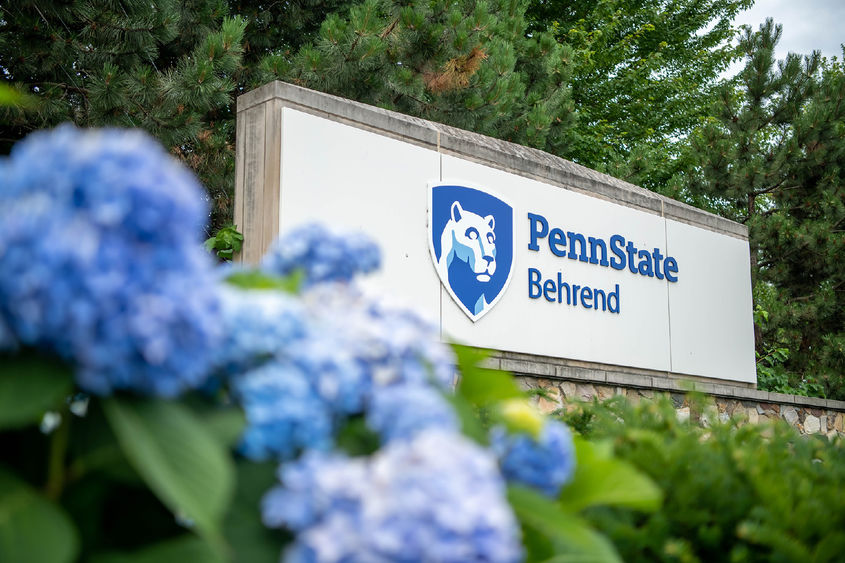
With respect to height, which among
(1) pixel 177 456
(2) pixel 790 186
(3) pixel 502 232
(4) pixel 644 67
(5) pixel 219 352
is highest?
(4) pixel 644 67

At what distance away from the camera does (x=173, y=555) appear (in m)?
0.83

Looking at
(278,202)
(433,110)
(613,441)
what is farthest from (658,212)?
(613,441)

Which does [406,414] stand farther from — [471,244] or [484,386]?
[471,244]

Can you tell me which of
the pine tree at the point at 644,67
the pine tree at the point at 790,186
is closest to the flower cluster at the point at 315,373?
the pine tree at the point at 790,186

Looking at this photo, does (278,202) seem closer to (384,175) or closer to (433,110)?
(384,175)

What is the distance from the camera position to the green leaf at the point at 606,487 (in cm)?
108

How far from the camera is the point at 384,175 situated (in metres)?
5.72

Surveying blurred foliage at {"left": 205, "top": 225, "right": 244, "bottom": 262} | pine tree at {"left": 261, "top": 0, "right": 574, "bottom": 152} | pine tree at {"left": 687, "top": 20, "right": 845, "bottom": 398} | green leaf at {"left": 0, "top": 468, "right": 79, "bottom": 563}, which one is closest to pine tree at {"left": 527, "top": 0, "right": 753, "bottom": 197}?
pine tree at {"left": 687, "top": 20, "right": 845, "bottom": 398}

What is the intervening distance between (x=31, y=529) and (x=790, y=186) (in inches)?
487

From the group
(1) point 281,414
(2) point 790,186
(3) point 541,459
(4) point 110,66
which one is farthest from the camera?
(2) point 790,186

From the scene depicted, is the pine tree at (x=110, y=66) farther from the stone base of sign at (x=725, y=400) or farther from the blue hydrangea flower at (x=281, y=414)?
the blue hydrangea flower at (x=281, y=414)

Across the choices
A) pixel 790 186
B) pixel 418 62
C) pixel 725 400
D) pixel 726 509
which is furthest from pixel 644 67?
pixel 726 509

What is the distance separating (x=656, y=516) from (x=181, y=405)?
0.84 meters

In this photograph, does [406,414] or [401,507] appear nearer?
[401,507]
